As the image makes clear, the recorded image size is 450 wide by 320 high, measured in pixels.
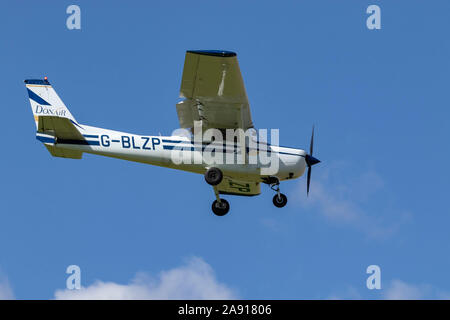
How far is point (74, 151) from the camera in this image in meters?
19.6

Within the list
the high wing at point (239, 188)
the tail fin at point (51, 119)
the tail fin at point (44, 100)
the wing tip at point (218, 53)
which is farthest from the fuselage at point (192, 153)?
the wing tip at point (218, 53)

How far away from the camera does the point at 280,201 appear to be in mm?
19547

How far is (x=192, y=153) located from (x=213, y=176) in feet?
3.04

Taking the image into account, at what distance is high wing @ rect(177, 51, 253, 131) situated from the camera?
17.1 meters

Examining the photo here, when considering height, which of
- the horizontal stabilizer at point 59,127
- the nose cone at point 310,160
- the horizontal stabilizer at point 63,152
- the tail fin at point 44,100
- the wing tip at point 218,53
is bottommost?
the nose cone at point 310,160

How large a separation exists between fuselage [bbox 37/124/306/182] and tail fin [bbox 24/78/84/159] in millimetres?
116

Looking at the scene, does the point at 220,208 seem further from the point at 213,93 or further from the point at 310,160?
the point at 213,93

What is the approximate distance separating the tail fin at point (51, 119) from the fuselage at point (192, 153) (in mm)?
116

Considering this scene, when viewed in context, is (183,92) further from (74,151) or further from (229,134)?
(74,151)

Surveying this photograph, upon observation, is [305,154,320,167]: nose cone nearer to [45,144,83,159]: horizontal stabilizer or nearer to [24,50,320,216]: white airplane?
[24,50,320,216]: white airplane

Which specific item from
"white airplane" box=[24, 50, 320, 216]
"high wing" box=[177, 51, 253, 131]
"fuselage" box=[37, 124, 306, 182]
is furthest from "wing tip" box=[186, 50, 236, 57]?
"fuselage" box=[37, 124, 306, 182]

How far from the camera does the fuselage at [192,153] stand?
63.8 ft

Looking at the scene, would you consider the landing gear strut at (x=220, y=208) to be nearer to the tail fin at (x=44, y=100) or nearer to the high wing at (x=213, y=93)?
the high wing at (x=213, y=93)
